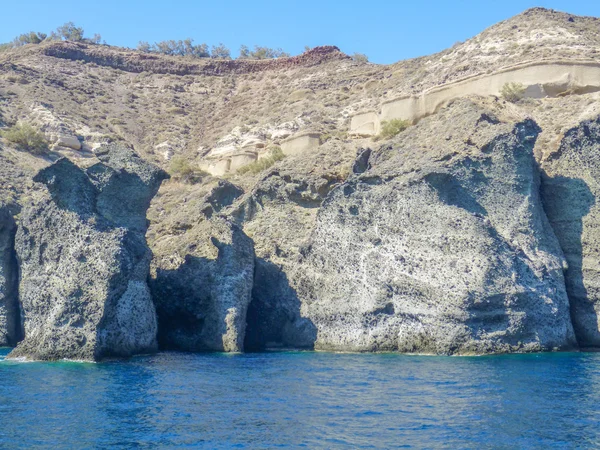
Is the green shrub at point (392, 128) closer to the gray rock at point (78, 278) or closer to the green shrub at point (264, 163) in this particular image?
the green shrub at point (264, 163)

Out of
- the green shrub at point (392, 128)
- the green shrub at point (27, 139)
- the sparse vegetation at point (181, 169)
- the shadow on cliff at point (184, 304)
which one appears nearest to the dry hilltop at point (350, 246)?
the shadow on cliff at point (184, 304)

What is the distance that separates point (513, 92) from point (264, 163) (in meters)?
18.1

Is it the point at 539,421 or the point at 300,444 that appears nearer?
the point at 300,444

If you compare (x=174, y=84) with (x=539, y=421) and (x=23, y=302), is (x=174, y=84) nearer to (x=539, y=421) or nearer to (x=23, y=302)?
(x=23, y=302)

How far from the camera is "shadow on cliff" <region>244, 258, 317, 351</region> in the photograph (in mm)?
36625

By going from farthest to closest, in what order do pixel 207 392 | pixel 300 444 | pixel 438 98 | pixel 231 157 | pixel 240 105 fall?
pixel 240 105 < pixel 231 157 < pixel 438 98 < pixel 207 392 < pixel 300 444

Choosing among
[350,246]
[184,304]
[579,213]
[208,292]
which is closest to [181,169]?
[184,304]

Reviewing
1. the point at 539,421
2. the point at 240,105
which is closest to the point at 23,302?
the point at 539,421

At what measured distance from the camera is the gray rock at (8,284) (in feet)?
122

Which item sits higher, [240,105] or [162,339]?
[240,105]

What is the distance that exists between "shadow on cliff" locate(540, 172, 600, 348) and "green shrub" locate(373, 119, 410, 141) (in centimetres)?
1457

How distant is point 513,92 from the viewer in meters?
50.2

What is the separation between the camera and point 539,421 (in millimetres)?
20172

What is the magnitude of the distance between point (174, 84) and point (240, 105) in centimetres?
1029
